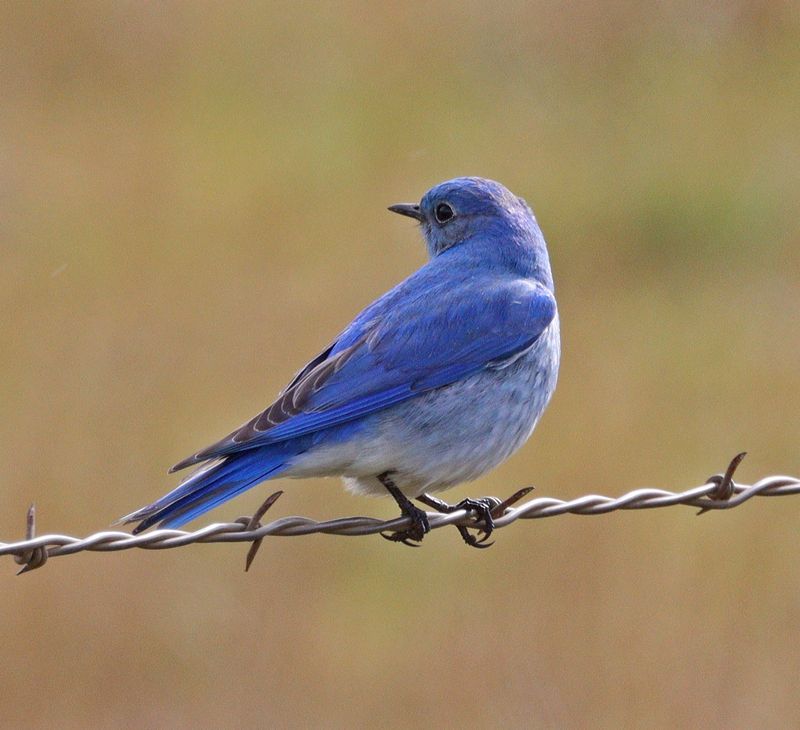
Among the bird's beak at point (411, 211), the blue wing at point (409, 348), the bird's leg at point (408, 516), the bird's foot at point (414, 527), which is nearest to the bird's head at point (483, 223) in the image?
the bird's beak at point (411, 211)

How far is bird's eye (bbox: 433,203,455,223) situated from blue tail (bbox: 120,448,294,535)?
153cm

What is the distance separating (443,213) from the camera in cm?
629

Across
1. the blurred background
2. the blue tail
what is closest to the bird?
the blue tail

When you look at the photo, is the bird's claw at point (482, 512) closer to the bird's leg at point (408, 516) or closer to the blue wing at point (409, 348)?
the bird's leg at point (408, 516)

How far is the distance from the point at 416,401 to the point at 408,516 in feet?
1.36

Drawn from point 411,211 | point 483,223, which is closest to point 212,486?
point 483,223

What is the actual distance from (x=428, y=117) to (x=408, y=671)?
23.2 feet

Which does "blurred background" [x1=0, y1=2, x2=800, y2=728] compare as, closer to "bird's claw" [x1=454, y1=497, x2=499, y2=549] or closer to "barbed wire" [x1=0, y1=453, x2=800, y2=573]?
"bird's claw" [x1=454, y1=497, x2=499, y2=549]

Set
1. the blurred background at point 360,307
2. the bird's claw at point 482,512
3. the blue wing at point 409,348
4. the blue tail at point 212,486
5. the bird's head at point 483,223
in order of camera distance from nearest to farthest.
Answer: the blue tail at point 212,486
the bird's claw at point 482,512
the blue wing at point 409,348
the bird's head at point 483,223
the blurred background at point 360,307

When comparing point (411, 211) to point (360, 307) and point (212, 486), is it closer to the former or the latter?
point (212, 486)

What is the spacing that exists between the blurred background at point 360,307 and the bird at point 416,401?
1993 millimetres

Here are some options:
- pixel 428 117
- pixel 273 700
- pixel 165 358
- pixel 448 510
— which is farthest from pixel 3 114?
pixel 448 510

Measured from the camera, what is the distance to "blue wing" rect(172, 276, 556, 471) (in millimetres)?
5227

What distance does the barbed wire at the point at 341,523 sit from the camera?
400 centimetres
